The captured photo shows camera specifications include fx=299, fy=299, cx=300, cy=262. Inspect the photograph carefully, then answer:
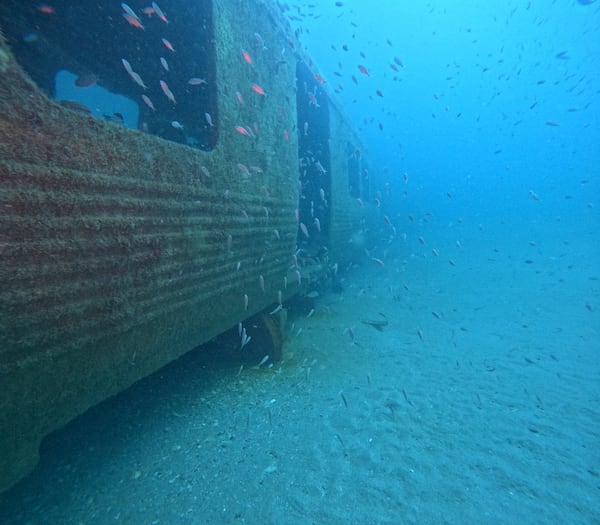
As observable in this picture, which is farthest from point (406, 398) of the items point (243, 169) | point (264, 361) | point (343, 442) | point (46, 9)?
point (46, 9)

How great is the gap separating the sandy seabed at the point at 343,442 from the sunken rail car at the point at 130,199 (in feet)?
3.71

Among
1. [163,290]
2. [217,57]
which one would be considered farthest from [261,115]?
[163,290]

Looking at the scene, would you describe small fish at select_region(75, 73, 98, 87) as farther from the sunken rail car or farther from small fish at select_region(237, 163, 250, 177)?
small fish at select_region(237, 163, 250, 177)

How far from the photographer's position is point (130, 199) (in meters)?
2.27

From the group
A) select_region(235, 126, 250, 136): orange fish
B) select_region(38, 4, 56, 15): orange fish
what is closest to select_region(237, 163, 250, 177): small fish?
select_region(235, 126, 250, 136): orange fish

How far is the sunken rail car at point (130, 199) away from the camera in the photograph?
1.68 metres

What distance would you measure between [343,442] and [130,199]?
3300 mm

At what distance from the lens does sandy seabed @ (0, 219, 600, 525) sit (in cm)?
259

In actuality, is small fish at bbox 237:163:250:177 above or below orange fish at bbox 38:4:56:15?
below

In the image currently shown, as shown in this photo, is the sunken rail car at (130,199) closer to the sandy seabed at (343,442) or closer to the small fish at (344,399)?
the sandy seabed at (343,442)

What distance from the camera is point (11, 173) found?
1.58 meters

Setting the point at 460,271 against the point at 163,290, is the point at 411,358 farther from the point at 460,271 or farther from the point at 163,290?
the point at 460,271

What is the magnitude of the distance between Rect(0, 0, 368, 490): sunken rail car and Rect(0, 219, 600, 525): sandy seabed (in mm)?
1130

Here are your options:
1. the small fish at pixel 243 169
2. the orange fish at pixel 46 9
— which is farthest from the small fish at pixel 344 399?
the orange fish at pixel 46 9
